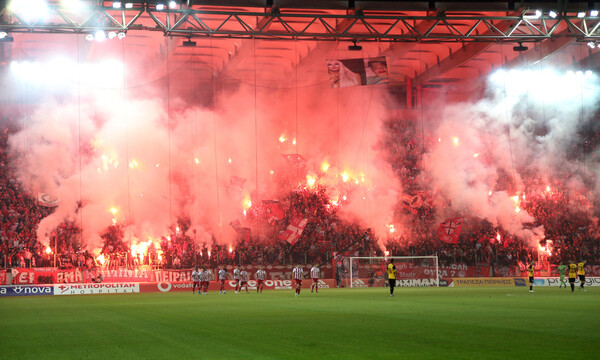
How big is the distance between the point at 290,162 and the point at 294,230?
6951mm

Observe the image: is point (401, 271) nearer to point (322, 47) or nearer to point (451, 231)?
point (451, 231)

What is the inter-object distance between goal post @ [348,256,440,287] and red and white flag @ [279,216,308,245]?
131 inches

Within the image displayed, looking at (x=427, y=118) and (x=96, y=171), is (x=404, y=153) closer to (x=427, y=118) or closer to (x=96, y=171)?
(x=427, y=118)

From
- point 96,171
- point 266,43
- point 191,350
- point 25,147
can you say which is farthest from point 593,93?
point 191,350

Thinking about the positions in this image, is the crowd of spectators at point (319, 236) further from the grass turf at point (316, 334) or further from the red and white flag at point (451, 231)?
the grass turf at point (316, 334)

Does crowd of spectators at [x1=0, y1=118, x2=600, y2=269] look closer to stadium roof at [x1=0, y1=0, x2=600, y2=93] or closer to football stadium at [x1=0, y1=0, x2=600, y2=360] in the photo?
football stadium at [x1=0, y1=0, x2=600, y2=360]

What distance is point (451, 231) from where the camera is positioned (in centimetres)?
3841

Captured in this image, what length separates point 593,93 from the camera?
4175 centimetres

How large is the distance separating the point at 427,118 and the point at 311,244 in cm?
1234

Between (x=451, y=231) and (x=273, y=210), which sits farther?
(x=273, y=210)

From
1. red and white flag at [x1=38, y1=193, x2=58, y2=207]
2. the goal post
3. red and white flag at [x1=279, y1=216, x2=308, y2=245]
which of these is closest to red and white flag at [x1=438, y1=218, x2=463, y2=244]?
the goal post

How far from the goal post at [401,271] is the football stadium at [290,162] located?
0.36ft

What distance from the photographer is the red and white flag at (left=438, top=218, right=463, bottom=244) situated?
38.3 meters

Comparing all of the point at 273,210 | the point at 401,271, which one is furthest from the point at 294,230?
the point at 401,271
